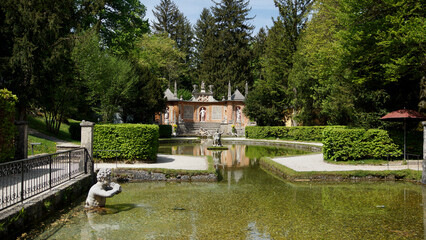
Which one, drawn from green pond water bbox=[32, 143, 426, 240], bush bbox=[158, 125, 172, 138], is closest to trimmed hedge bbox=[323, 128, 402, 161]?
green pond water bbox=[32, 143, 426, 240]

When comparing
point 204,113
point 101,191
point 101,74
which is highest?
point 101,74

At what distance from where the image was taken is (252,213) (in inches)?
263

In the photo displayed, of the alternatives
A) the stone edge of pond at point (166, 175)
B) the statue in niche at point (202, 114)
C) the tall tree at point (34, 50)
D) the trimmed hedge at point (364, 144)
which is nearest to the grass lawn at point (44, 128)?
the tall tree at point (34, 50)

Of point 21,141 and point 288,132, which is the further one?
point 288,132

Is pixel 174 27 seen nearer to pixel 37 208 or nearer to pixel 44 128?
pixel 44 128

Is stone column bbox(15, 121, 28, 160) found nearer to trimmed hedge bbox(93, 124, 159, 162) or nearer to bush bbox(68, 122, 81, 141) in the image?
trimmed hedge bbox(93, 124, 159, 162)

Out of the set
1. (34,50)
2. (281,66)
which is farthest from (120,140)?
(281,66)

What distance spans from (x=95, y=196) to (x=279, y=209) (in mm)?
3949

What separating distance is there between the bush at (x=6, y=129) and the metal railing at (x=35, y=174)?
966mm

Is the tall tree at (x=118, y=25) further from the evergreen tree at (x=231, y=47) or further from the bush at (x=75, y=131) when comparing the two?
the evergreen tree at (x=231, y=47)

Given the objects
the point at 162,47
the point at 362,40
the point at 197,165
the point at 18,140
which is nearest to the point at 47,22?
the point at 18,140

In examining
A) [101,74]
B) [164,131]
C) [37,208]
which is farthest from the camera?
[164,131]

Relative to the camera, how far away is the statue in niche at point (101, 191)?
666cm

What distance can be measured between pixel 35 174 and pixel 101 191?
284 centimetres
